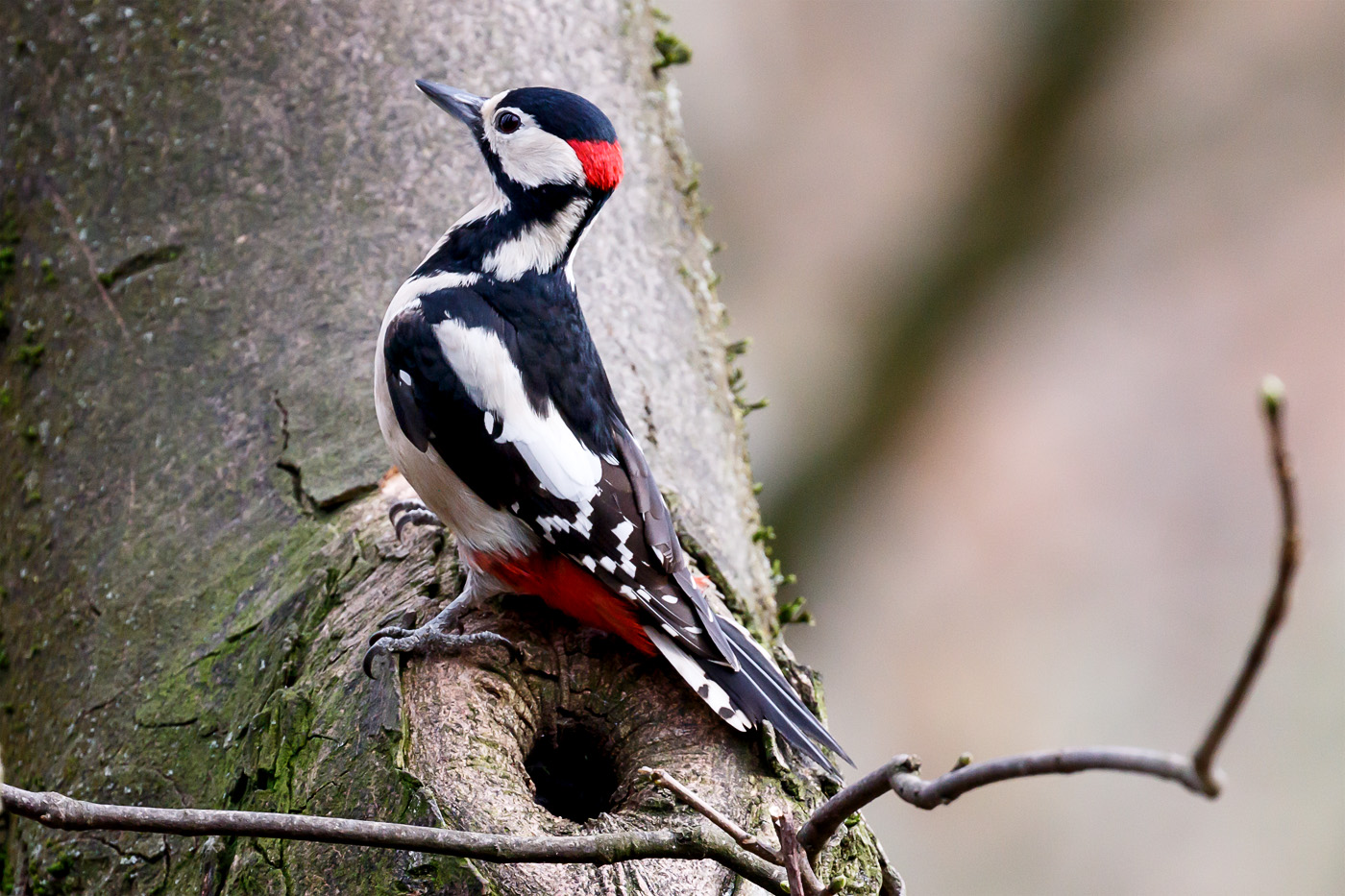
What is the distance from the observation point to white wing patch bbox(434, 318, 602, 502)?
7.54ft

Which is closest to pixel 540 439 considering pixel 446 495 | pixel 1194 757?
pixel 446 495

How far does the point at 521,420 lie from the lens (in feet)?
7.66

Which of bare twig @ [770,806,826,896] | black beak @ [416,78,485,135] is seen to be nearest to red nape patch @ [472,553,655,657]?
bare twig @ [770,806,826,896]

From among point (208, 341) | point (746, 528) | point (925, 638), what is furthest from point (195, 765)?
point (925, 638)

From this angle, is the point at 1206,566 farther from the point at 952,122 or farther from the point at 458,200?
the point at 458,200

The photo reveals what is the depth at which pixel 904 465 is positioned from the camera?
7828 mm

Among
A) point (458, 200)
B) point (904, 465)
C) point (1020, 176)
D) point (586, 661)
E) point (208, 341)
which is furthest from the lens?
point (904, 465)

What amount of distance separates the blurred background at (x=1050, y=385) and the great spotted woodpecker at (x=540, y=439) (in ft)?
15.4

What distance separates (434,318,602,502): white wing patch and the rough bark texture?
0.77 ft

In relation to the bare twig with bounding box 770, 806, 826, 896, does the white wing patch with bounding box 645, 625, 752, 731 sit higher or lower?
lower

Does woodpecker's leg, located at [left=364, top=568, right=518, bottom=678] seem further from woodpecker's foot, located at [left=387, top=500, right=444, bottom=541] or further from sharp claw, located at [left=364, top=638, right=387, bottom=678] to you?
woodpecker's foot, located at [left=387, top=500, right=444, bottom=541]

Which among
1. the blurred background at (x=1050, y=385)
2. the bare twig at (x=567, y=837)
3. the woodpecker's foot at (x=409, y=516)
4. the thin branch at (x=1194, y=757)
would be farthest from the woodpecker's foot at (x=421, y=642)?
the blurred background at (x=1050, y=385)

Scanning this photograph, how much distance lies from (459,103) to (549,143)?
0.29m

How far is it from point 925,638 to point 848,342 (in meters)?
2.27
